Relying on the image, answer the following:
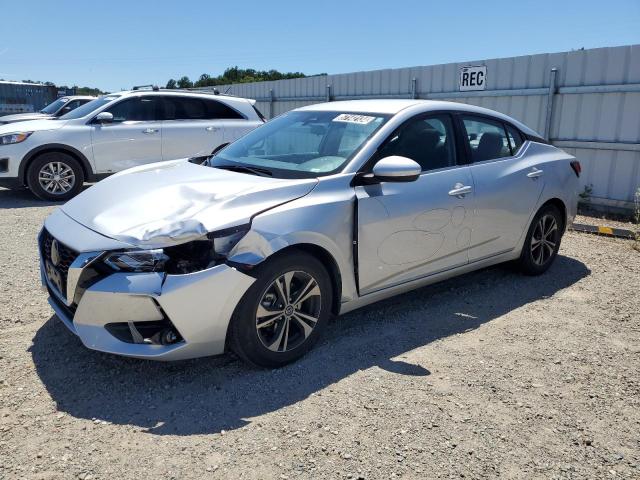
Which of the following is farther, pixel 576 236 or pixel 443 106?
pixel 576 236

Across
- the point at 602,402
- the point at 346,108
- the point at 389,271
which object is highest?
the point at 346,108

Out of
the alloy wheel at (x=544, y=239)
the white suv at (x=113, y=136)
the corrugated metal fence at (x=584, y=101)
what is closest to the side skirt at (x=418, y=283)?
the alloy wheel at (x=544, y=239)

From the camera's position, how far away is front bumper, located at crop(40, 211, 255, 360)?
2.93 metres

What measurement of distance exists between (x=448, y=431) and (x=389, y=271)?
4.22ft

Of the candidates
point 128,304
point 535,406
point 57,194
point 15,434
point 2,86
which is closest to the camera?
point 15,434

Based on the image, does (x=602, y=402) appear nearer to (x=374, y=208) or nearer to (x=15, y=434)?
(x=374, y=208)

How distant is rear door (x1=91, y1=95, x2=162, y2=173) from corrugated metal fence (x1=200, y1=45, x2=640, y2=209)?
5.28 m

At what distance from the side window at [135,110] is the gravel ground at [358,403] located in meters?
5.32

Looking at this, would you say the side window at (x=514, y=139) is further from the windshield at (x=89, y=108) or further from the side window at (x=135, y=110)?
the windshield at (x=89, y=108)

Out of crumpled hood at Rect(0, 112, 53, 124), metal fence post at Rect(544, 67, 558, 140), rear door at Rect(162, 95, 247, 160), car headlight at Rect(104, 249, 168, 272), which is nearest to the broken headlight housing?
car headlight at Rect(104, 249, 168, 272)

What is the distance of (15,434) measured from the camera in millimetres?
2740

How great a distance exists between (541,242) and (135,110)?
22.8ft

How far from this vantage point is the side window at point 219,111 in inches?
382

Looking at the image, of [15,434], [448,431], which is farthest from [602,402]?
[15,434]
